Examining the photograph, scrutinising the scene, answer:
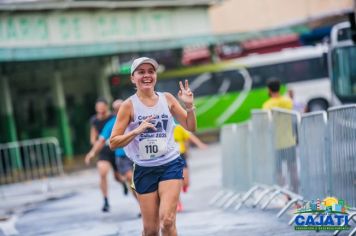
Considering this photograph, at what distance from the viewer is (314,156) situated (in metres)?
8.54

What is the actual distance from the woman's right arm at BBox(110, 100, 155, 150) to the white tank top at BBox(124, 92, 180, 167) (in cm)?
6

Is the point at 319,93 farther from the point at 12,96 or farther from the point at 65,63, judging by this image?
the point at 12,96

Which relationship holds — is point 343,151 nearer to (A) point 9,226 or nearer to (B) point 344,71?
(A) point 9,226

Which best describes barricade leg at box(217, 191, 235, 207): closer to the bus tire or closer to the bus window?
the bus window

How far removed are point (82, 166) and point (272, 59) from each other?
10.6 meters

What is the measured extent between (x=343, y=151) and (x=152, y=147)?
93.5 inches

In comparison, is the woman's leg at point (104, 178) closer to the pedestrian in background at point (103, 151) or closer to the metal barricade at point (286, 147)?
the pedestrian in background at point (103, 151)

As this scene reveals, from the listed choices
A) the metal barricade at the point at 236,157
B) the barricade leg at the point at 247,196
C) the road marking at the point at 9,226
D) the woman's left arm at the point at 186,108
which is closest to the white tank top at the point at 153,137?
the woman's left arm at the point at 186,108

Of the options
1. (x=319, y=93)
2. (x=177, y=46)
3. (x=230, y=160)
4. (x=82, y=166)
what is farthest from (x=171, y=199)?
(x=319, y=93)

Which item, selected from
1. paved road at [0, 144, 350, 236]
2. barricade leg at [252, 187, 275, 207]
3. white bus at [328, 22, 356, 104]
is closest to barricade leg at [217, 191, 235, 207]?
paved road at [0, 144, 350, 236]

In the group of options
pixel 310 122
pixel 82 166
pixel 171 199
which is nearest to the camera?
pixel 171 199

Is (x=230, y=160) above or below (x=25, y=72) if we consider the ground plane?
below

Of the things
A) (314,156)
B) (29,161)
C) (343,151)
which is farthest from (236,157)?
(29,161)

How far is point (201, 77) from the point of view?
105ft
